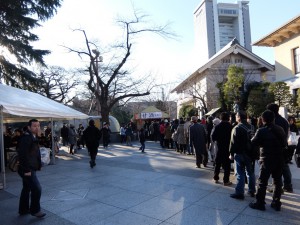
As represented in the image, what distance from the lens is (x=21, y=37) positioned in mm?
16812

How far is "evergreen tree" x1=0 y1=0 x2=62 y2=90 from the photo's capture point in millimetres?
15652

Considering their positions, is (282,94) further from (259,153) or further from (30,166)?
(30,166)

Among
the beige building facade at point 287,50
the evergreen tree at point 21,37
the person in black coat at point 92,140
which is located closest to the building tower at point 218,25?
the beige building facade at point 287,50

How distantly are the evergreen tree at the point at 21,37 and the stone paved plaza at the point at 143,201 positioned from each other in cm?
946

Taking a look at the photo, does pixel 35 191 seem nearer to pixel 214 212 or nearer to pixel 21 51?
pixel 214 212

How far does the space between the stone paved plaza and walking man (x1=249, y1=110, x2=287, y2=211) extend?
32 cm

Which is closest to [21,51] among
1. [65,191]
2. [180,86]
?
[65,191]

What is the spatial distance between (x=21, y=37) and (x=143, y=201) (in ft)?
49.7

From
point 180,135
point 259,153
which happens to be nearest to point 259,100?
point 180,135

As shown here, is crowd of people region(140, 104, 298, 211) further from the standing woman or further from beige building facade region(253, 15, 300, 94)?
beige building facade region(253, 15, 300, 94)

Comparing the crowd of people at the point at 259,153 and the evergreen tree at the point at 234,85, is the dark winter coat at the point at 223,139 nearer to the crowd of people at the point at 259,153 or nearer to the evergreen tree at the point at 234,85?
the crowd of people at the point at 259,153

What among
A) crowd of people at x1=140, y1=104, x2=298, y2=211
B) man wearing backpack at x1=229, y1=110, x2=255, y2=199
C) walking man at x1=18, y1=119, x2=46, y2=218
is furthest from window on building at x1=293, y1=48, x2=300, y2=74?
walking man at x1=18, y1=119, x2=46, y2=218

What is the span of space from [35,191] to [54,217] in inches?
24.0

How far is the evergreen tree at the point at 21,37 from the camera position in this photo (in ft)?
51.4
